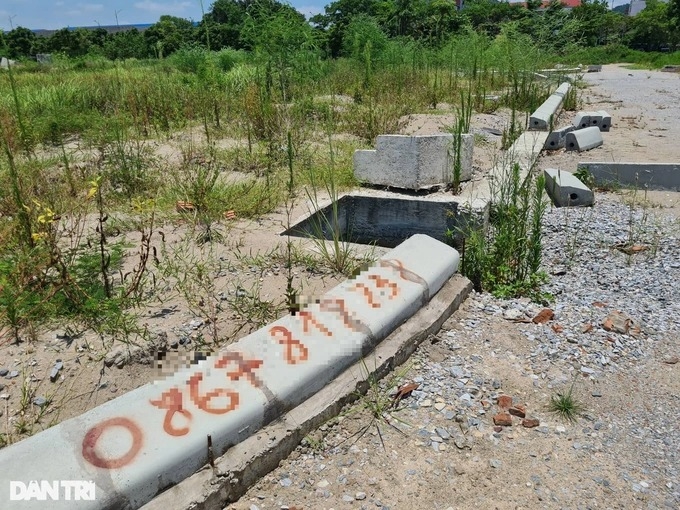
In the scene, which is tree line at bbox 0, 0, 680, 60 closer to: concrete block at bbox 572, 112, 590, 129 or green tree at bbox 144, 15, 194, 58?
green tree at bbox 144, 15, 194, 58

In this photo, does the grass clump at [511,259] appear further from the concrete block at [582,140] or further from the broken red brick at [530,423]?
the concrete block at [582,140]

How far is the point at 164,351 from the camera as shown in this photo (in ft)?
8.20

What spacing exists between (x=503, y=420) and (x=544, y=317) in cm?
100

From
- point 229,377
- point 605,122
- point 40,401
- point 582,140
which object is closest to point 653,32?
point 605,122

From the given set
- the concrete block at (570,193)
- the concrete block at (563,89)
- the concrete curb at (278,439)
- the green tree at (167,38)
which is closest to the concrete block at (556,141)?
the concrete block at (570,193)

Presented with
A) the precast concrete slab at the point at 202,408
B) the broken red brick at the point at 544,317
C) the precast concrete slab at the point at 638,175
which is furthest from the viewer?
the precast concrete slab at the point at 638,175

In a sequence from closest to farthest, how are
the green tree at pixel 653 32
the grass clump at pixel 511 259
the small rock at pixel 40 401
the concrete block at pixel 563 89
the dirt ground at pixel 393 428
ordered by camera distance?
the dirt ground at pixel 393 428
the small rock at pixel 40 401
the grass clump at pixel 511 259
the concrete block at pixel 563 89
the green tree at pixel 653 32

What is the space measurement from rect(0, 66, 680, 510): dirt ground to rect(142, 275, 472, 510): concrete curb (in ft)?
0.18

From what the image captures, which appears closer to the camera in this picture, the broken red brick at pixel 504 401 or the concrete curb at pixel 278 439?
the concrete curb at pixel 278 439

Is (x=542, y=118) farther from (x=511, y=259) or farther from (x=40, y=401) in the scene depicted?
(x=40, y=401)

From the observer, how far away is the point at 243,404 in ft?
6.54

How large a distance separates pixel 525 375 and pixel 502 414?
1.20ft

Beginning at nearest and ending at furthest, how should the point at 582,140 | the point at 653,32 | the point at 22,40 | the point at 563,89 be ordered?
the point at 582,140 → the point at 563,89 → the point at 653,32 → the point at 22,40

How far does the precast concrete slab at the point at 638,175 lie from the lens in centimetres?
563
